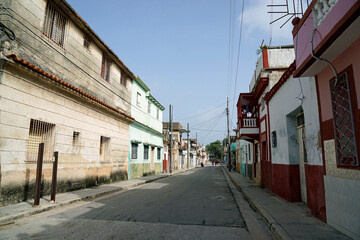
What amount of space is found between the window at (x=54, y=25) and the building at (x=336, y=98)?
29.5 ft

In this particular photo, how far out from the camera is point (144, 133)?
68.5ft

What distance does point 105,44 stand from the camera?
13.4 meters

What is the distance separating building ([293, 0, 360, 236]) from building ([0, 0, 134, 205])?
7965 mm

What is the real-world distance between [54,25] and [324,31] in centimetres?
975

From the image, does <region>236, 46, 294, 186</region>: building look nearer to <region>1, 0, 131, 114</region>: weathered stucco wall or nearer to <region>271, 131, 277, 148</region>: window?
<region>271, 131, 277, 148</region>: window

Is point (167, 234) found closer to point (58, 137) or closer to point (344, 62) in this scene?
point (344, 62)

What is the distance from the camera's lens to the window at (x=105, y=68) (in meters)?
14.0

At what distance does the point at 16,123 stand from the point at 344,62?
8.81m

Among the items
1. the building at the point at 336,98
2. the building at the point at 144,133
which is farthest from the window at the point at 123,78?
the building at the point at 336,98

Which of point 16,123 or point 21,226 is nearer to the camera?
point 21,226

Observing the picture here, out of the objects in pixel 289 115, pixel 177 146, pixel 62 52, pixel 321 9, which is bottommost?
pixel 289 115

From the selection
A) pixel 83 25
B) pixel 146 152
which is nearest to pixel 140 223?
pixel 83 25

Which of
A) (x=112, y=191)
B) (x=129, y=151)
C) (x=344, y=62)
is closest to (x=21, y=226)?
(x=112, y=191)

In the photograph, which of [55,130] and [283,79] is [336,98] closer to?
[283,79]
